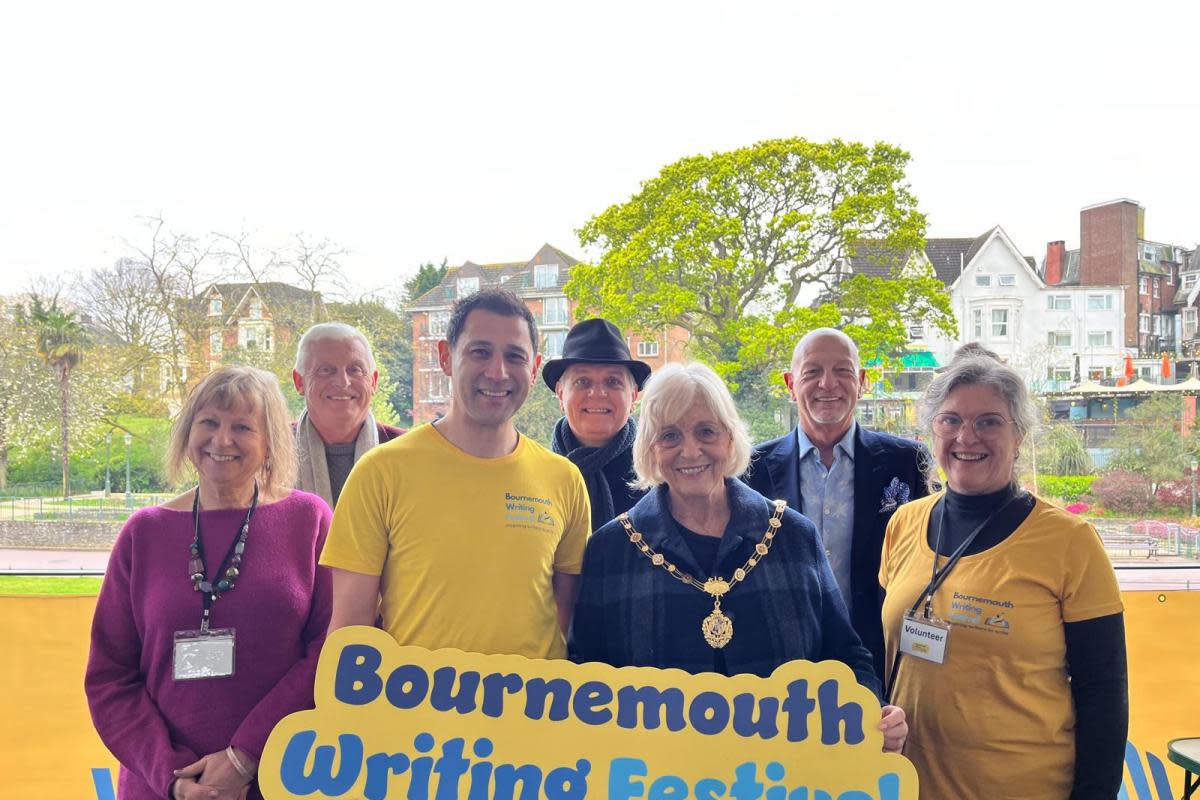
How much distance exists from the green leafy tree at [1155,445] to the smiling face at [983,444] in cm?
514

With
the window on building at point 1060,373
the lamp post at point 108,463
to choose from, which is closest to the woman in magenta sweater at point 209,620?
the lamp post at point 108,463

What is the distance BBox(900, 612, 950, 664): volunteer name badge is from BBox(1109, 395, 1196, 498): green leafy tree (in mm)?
5262

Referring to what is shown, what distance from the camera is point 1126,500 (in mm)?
6152

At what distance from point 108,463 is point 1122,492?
7.03 metres

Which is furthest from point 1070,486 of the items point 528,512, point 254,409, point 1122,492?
point 254,409

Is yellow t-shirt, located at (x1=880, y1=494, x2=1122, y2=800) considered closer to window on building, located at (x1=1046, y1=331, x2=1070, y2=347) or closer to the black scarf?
the black scarf

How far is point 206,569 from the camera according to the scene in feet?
5.81

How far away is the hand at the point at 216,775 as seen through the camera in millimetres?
1711

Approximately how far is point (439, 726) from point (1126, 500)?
5.95 meters

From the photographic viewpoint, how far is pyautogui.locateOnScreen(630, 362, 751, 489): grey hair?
1764 mm

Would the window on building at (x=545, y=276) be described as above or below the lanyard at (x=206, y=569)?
above

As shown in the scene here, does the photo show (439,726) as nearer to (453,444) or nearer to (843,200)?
(453,444)

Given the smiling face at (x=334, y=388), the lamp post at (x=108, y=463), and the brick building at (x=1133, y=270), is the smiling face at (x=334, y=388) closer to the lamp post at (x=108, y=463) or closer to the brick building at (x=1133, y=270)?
the lamp post at (x=108, y=463)

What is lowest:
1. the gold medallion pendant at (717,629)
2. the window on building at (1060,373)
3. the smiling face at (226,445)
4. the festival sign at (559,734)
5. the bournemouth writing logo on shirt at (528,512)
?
the festival sign at (559,734)
